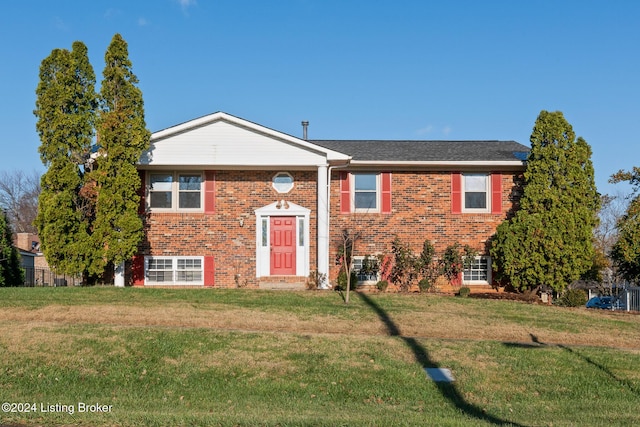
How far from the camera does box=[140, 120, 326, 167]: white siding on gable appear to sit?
725 inches

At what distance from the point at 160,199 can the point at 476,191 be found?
970cm

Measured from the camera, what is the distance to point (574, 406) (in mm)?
8727

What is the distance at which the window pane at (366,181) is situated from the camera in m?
19.8

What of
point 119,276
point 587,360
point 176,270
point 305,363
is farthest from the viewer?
point 176,270

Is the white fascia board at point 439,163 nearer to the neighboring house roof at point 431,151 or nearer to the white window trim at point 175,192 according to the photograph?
→ the neighboring house roof at point 431,151

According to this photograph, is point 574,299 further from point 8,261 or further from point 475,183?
point 8,261

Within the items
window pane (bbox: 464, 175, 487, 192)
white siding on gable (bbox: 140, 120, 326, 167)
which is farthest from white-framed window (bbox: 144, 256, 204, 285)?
window pane (bbox: 464, 175, 487, 192)

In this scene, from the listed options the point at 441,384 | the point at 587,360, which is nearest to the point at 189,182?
the point at 441,384

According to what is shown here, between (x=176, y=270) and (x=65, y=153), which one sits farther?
(x=176, y=270)

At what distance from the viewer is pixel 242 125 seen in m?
18.5

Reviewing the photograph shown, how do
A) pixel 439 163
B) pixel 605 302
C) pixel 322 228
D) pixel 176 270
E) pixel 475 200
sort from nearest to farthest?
pixel 322 228, pixel 439 163, pixel 176 270, pixel 475 200, pixel 605 302

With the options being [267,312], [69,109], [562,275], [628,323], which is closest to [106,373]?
[267,312]

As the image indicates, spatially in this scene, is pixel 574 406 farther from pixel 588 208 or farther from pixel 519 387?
pixel 588 208

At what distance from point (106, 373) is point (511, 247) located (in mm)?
12310
